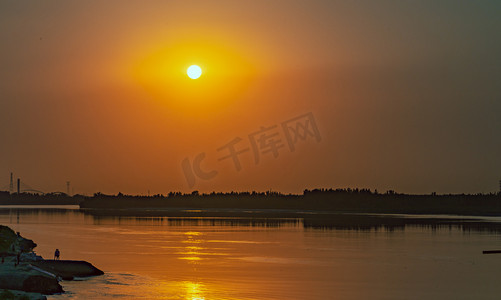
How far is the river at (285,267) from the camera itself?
1724 inches

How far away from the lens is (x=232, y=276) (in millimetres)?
51281

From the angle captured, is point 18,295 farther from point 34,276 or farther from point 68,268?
point 68,268

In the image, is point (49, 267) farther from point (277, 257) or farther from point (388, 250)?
point (388, 250)

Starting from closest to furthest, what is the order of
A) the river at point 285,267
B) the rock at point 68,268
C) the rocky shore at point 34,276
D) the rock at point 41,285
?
the rocky shore at point 34,276
the rock at point 41,285
the river at point 285,267
the rock at point 68,268

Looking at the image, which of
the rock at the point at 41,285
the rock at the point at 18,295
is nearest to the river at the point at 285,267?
the rock at the point at 41,285

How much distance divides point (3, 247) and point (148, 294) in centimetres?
2278

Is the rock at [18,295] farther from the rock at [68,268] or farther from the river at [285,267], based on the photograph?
the rock at [68,268]

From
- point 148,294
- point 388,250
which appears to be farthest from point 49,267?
point 388,250

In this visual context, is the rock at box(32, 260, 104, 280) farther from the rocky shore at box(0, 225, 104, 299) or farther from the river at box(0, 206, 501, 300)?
the river at box(0, 206, 501, 300)

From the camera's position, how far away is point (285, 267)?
189 ft

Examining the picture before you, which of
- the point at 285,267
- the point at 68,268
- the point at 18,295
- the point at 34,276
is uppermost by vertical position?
the point at 34,276

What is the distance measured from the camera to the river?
43.8 m

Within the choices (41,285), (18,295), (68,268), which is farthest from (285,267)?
(18,295)

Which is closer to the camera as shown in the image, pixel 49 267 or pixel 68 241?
pixel 49 267
